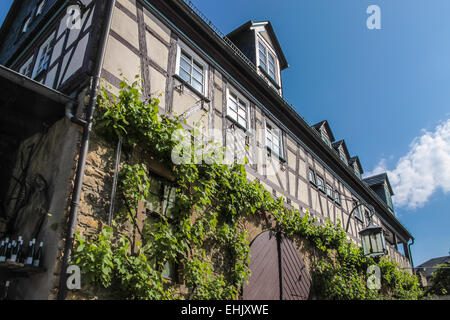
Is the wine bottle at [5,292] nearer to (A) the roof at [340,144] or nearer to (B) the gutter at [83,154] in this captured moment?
(B) the gutter at [83,154]

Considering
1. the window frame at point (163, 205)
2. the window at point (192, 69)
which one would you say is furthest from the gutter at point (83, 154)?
the window at point (192, 69)

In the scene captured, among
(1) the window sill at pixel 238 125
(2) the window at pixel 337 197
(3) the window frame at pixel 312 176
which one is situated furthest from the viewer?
(2) the window at pixel 337 197

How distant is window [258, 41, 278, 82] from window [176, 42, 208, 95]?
317 cm

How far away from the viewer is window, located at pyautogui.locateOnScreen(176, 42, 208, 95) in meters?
7.65

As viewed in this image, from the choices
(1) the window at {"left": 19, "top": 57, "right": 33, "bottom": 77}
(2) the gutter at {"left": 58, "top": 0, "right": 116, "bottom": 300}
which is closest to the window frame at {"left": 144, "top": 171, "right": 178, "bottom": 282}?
(2) the gutter at {"left": 58, "top": 0, "right": 116, "bottom": 300}

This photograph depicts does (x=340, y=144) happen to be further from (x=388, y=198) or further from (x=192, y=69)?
(x=192, y=69)

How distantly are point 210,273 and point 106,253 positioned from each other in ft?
6.59

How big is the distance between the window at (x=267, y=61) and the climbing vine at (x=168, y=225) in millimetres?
4560

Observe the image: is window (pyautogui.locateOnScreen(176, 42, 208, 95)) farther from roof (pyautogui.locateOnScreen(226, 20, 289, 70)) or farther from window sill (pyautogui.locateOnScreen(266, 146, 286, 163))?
roof (pyautogui.locateOnScreen(226, 20, 289, 70))

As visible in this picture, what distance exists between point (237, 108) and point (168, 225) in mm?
4203

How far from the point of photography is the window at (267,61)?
37.1 feet

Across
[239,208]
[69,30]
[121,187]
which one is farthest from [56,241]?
[69,30]

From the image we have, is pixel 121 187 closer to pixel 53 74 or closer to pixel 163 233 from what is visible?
pixel 163 233

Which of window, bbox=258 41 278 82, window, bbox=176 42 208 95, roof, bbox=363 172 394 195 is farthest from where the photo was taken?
roof, bbox=363 172 394 195
